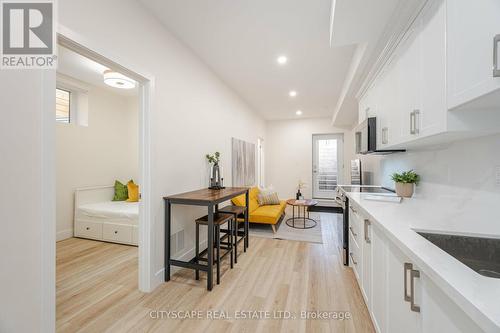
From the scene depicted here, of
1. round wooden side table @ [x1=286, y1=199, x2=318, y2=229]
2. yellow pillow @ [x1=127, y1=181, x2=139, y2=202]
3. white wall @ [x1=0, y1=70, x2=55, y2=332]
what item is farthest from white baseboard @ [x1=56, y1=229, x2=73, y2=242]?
round wooden side table @ [x1=286, y1=199, x2=318, y2=229]

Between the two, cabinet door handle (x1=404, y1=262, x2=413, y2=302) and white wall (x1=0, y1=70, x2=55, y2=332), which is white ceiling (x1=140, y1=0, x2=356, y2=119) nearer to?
white wall (x1=0, y1=70, x2=55, y2=332)

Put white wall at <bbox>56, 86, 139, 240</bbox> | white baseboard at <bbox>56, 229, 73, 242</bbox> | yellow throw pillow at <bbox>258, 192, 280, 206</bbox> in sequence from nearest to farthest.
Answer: white baseboard at <bbox>56, 229, 73, 242</bbox> → white wall at <bbox>56, 86, 139, 240</bbox> → yellow throw pillow at <bbox>258, 192, 280, 206</bbox>

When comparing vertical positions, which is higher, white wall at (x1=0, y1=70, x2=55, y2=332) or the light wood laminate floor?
white wall at (x1=0, y1=70, x2=55, y2=332)

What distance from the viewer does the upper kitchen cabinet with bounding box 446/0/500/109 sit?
32.7 inches

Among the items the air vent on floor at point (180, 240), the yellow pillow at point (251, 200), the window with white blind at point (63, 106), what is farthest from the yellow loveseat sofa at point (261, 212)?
the window with white blind at point (63, 106)

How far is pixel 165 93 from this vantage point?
2270mm

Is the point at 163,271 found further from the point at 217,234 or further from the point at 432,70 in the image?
the point at 432,70

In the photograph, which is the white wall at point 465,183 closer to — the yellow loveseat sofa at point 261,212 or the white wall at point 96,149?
the yellow loveseat sofa at point 261,212

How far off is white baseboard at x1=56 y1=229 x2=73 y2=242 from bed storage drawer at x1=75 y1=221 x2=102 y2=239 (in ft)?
0.31

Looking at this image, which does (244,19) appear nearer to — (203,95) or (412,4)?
(203,95)

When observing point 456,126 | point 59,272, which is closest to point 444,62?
point 456,126

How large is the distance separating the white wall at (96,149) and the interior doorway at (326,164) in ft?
16.0

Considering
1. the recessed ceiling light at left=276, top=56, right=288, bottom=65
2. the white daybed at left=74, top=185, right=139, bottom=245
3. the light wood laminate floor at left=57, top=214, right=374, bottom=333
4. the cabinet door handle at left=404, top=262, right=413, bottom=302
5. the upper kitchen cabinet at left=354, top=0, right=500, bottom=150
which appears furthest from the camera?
the white daybed at left=74, top=185, right=139, bottom=245

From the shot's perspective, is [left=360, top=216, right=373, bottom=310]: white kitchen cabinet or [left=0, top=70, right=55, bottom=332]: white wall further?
[left=360, top=216, right=373, bottom=310]: white kitchen cabinet
